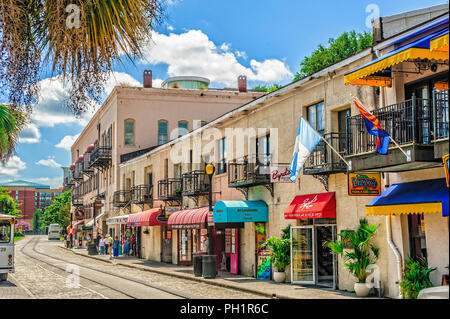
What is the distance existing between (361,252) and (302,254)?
397cm

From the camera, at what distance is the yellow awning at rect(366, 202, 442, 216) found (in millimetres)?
12266

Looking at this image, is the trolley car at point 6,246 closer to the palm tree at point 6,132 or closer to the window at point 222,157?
the palm tree at point 6,132

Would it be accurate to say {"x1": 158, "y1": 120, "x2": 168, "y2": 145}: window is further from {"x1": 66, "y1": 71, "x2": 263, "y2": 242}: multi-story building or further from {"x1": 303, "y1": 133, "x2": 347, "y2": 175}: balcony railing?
{"x1": 303, "y1": 133, "x2": 347, "y2": 175}: balcony railing

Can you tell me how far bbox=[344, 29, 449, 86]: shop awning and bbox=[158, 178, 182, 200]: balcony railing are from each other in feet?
60.0

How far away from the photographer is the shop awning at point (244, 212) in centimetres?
2173

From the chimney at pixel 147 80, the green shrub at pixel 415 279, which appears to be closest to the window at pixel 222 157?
the green shrub at pixel 415 279

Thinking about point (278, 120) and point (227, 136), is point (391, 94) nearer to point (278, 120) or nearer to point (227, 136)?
point (278, 120)

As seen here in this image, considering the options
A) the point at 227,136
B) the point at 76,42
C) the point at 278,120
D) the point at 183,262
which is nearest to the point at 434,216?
the point at 278,120

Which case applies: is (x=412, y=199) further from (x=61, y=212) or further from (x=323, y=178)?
(x=61, y=212)

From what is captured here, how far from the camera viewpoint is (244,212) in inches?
858

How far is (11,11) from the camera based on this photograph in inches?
191

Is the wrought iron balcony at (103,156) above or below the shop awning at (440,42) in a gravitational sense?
above

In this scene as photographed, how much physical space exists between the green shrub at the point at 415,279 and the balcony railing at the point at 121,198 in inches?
1255

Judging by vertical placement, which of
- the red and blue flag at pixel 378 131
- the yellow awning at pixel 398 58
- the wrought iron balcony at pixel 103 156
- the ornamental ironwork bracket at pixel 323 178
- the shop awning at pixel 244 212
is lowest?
the shop awning at pixel 244 212
